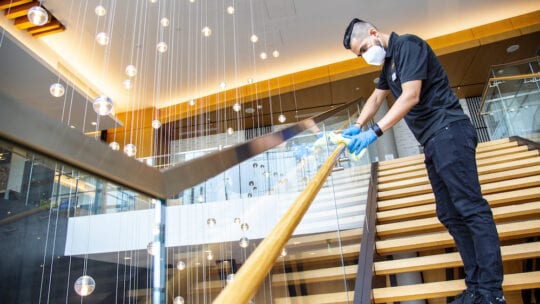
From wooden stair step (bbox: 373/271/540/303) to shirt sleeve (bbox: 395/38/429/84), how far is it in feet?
3.90

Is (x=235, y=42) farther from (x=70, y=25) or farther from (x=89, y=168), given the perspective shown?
(x=89, y=168)

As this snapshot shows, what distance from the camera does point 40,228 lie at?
5082mm

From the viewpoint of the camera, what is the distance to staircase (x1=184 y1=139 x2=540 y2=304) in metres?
1.30

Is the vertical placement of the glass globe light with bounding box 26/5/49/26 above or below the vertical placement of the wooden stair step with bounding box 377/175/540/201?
above

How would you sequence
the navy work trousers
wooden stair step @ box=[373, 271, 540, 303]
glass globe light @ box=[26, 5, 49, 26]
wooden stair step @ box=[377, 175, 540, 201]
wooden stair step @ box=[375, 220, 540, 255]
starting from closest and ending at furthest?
the navy work trousers, wooden stair step @ box=[373, 271, 540, 303], wooden stair step @ box=[375, 220, 540, 255], glass globe light @ box=[26, 5, 49, 26], wooden stair step @ box=[377, 175, 540, 201]

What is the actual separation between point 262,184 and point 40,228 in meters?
3.90

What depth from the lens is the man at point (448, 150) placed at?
1777 millimetres

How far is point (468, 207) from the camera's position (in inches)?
72.3

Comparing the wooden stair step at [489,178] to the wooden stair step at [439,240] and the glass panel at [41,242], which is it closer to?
the wooden stair step at [439,240]

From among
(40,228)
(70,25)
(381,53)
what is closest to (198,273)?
(40,228)

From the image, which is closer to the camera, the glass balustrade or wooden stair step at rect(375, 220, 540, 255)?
the glass balustrade

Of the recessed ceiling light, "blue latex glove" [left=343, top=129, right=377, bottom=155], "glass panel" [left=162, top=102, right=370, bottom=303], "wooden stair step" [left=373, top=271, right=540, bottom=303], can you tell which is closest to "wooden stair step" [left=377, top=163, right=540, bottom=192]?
"glass panel" [left=162, top=102, right=370, bottom=303]

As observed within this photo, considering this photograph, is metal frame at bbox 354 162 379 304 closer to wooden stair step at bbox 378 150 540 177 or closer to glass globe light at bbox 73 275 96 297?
wooden stair step at bbox 378 150 540 177

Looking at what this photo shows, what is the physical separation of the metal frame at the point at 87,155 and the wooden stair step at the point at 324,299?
45 cm
